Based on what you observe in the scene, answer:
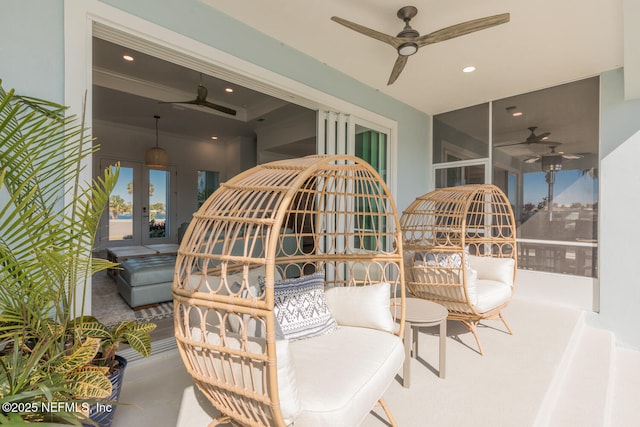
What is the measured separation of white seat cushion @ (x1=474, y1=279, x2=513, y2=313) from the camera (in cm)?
258

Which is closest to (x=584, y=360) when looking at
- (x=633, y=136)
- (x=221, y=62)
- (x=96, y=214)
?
(x=633, y=136)

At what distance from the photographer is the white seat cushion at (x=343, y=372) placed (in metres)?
1.20

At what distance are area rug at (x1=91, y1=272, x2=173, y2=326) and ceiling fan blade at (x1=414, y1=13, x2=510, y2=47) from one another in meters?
3.62

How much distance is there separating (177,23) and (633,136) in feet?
14.7

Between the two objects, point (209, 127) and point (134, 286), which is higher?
point (209, 127)

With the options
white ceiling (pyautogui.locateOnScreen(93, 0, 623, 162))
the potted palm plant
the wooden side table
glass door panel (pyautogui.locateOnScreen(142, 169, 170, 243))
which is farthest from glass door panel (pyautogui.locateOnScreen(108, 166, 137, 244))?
the wooden side table

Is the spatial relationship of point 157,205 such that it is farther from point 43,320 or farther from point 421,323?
point 421,323

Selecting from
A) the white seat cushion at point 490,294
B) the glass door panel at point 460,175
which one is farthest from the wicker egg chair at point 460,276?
the glass door panel at point 460,175

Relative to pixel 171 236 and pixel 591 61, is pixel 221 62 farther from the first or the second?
pixel 171 236

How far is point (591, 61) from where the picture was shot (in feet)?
10.3

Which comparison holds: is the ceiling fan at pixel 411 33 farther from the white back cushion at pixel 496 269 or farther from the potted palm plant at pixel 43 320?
the white back cushion at pixel 496 269

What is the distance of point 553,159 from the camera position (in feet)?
12.1

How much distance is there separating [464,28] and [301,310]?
232 centimetres

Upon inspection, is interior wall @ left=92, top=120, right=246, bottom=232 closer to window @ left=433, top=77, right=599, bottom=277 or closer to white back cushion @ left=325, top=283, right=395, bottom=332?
window @ left=433, top=77, right=599, bottom=277
